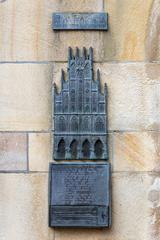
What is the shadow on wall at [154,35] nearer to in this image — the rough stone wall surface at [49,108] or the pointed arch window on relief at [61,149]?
the rough stone wall surface at [49,108]

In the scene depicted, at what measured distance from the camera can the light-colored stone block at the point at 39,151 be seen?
5.04 metres

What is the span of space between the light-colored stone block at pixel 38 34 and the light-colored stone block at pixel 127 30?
0.27 feet

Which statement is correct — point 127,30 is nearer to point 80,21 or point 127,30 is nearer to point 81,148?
point 80,21

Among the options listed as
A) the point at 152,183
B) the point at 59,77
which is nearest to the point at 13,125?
the point at 59,77

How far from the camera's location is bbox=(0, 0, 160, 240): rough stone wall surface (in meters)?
4.98

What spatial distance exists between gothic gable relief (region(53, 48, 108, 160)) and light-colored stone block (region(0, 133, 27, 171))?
0.26 meters

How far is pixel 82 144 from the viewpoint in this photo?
5.00 metres

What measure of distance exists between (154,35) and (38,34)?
37.8 inches

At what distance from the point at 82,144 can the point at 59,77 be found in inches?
23.2

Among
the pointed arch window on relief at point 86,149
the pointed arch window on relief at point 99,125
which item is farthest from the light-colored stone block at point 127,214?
the pointed arch window on relief at point 99,125

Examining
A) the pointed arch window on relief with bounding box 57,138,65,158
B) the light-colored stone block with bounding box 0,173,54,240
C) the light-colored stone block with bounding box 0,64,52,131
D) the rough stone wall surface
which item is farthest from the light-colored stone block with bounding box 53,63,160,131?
the light-colored stone block with bounding box 0,173,54,240

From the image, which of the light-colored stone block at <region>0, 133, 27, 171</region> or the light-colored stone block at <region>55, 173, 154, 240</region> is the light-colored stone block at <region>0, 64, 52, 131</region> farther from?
the light-colored stone block at <region>55, 173, 154, 240</region>

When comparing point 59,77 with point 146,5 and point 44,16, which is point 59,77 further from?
point 146,5

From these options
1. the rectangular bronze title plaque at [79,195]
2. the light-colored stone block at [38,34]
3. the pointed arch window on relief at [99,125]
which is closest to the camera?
the rectangular bronze title plaque at [79,195]
